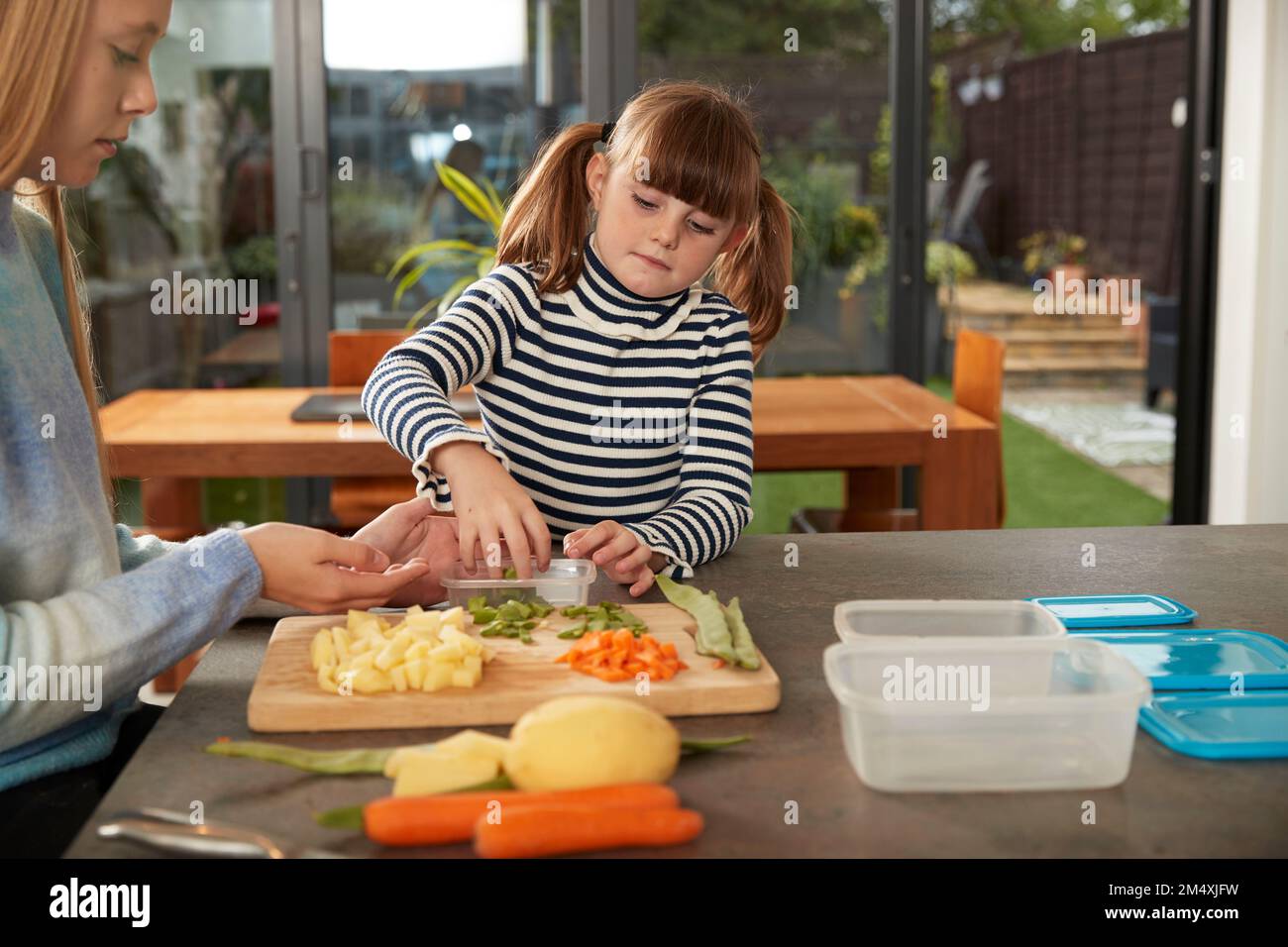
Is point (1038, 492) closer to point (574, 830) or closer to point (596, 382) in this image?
point (596, 382)

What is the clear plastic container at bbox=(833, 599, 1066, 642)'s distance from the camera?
112 centimetres

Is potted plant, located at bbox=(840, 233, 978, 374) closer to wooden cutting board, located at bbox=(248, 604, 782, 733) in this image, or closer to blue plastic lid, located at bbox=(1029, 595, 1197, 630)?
blue plastic lid, located at bbox=(1029, 595, 1197, 630)

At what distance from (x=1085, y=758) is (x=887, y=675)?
0.14 m

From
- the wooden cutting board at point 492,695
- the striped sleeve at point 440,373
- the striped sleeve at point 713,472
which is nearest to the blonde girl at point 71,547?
the wooden cutting board at point 492,695

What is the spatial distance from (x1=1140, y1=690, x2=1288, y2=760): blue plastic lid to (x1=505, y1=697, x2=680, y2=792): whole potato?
381mm

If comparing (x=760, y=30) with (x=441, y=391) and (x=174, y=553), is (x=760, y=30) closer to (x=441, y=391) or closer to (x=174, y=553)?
(x=441, y=391)

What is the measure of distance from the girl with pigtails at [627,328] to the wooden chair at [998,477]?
129 cm

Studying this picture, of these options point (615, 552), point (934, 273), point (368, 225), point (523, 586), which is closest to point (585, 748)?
point (523, 586)

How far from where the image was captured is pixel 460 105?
4.28 meters

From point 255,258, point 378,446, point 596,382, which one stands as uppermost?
point 255,258

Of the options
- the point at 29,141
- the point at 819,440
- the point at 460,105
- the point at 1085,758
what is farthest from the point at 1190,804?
the point at 460,105

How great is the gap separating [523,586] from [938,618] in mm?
391

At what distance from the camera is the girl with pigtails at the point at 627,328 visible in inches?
66.7

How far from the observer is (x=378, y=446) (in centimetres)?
295
